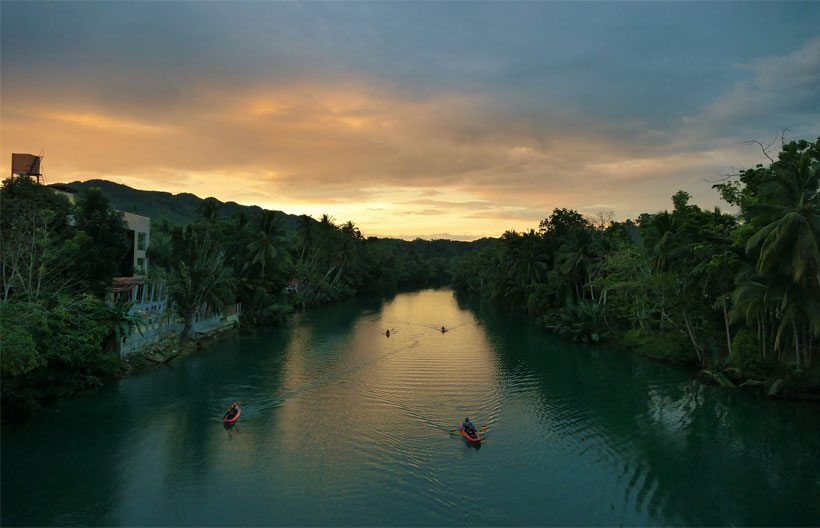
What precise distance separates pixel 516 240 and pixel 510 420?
40.0 m

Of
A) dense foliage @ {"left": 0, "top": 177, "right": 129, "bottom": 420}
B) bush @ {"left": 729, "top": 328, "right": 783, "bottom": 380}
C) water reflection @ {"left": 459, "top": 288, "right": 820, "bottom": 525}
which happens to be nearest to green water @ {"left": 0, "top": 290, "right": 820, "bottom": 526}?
water reflection @ {"left": 459, "top": 288, "right": 820, "bottom": 525}

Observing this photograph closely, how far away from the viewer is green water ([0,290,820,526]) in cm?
1269

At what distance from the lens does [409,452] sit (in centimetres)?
1627

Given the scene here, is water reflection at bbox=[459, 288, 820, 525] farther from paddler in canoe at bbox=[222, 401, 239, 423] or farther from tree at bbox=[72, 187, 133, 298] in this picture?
tree at bbox=[72, 187, 133, 298]

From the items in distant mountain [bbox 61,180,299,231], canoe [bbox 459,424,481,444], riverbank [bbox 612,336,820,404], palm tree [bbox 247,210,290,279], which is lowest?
canoe [bbox 459,424,481,444]

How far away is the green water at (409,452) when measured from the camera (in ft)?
41.6

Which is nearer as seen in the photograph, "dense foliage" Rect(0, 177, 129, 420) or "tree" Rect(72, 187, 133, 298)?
"dense foliage" Rect(0, 177, 129, 420)

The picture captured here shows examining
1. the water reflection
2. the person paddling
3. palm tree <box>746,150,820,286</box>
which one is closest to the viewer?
the water reflection

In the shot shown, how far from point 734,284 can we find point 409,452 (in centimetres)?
1786

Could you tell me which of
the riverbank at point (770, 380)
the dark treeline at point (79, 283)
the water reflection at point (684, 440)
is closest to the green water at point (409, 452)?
the water reflection at point (684, 440)

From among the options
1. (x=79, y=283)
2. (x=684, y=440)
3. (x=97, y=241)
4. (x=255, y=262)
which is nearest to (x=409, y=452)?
(x=684, y=440)

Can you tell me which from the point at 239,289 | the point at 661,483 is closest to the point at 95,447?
the point at 661,483

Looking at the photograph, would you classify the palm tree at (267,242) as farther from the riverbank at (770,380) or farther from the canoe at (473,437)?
the riverbank at (770,380)

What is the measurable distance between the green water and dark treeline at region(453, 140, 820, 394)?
2143 millimetres
